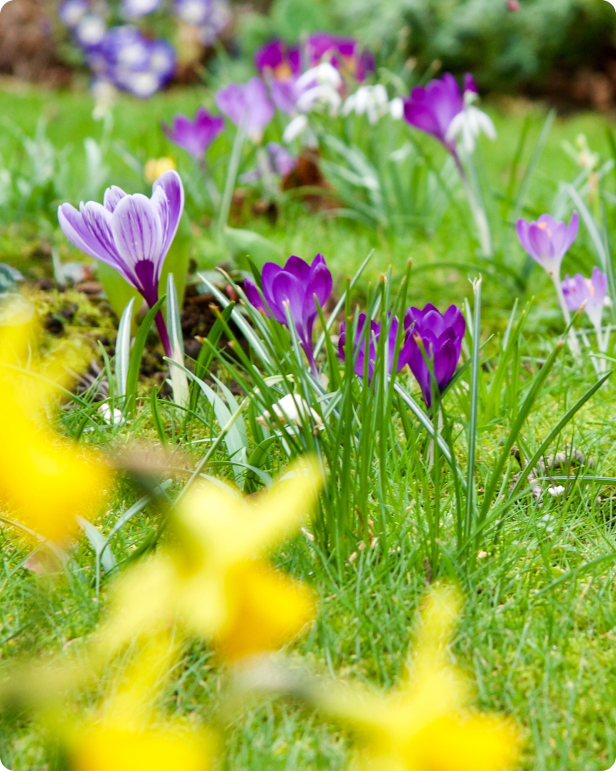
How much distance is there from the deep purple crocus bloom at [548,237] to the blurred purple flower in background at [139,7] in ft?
22.3

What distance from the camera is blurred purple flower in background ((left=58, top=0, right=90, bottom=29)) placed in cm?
701

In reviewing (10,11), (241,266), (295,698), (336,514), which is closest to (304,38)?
(241,266)

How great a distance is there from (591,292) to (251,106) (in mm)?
1703

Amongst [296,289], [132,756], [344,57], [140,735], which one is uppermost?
[344,57]

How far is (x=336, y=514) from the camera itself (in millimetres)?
1033

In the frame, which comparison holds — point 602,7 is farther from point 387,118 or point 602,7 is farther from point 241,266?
point 241,266

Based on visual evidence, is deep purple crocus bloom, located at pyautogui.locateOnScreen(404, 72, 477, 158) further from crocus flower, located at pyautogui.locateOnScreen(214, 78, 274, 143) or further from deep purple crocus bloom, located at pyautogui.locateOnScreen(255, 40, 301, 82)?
deep purple crocus bloom, located at pyautogui.locateOnScreen(255, 40, 301, 82)

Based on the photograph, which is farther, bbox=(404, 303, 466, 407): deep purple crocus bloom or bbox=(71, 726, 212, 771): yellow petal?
bbox=(404, 303, 466, 407): deep purple crocus bloom

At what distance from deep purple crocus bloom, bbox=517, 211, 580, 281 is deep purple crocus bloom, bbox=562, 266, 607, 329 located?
0.25ft

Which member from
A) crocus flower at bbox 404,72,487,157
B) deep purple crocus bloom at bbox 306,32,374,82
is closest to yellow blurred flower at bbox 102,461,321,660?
crocus flower at bbox 404,72,487,157

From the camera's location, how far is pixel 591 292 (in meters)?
1.53

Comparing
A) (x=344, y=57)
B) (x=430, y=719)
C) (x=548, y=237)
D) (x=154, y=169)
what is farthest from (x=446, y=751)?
(x=344, y=57)

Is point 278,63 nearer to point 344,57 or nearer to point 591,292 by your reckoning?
point 344,57

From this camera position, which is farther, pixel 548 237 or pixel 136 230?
pixel 548 237
